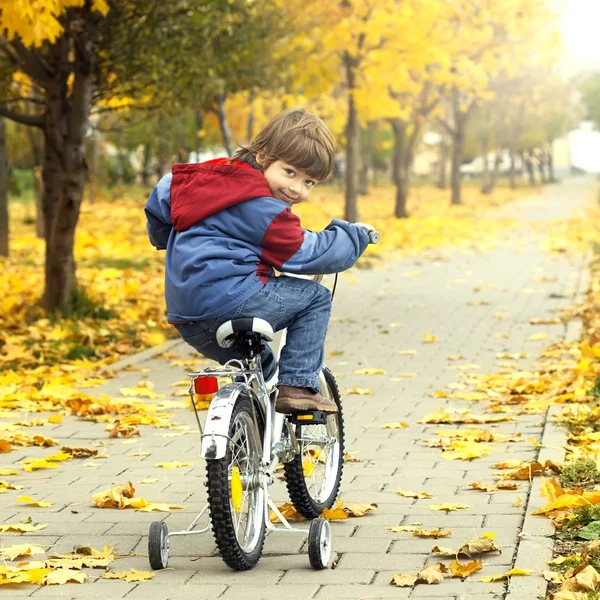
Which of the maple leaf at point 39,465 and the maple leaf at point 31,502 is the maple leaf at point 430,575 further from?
the maple leaf at point 39,465

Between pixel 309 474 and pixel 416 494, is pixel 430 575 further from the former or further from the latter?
pixel 416 494

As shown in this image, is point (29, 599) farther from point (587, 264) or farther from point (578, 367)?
point (587, 264)

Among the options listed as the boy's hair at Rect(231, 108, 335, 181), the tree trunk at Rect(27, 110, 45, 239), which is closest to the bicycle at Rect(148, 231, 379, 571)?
the boy's hair at Rect(231, 108, 335, 181)

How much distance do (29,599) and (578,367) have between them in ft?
16.9

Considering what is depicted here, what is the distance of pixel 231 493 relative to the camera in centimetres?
417

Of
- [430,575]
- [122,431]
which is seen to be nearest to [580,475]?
[430,575]

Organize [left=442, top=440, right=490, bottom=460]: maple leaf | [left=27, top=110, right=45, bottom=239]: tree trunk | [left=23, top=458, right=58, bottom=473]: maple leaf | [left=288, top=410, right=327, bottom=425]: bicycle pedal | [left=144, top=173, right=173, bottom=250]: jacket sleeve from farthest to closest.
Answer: [left=27, top=110, right=45, bottom=239]: tree trunk → [left=442, top=440, right=490, bottom=460]: maple leaf → [left=23, top=458, right=58, bottom=473]: maple leaf → [left=288, top=410, right=327, bottom=425]: bicycle pedal → [left=144, top=173, right=173, bottom=250]: jacket sleeve

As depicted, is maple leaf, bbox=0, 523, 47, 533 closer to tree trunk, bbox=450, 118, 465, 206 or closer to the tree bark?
the tree bark

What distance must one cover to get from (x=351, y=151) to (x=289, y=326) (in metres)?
19.9

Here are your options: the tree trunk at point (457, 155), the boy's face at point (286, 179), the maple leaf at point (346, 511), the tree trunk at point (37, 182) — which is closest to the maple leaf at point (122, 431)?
the maple leaf at point (346, 511)

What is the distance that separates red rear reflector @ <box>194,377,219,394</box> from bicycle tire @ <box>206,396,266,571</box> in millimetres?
113

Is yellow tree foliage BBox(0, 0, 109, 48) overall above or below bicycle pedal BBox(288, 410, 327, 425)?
above

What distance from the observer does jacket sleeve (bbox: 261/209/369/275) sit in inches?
171

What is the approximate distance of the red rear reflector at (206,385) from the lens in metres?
4.17
